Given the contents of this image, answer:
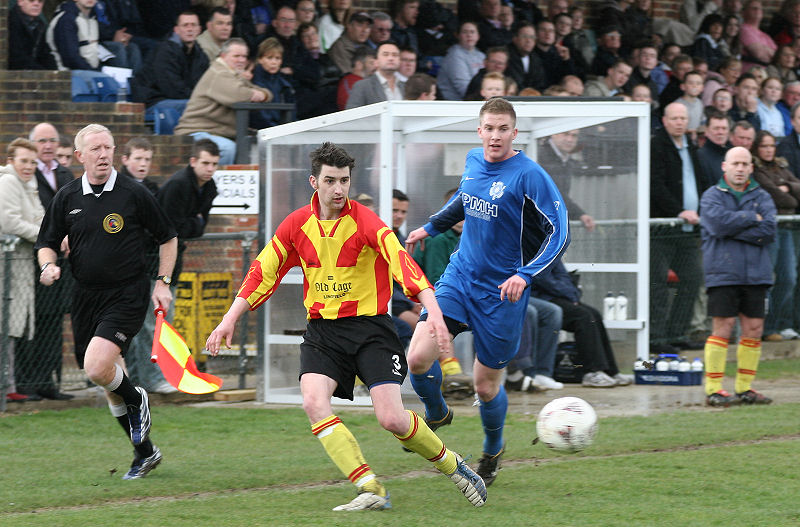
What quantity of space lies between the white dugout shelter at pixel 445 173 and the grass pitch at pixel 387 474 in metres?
1.19

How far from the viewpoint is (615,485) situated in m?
7.30

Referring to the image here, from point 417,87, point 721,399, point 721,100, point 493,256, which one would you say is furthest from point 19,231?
point 721,100

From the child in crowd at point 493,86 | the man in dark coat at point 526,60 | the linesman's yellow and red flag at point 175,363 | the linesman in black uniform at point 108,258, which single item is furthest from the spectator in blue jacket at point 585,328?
the linesman in black uniform at point 108,258

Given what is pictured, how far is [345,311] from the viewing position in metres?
6.71

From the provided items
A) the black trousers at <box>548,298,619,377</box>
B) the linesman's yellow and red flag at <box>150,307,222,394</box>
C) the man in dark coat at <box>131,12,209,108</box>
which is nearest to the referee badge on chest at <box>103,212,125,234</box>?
the linesman's yellow and red flag at <box>150,307,222,394</box>

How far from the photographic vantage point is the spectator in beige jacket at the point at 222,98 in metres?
12.6

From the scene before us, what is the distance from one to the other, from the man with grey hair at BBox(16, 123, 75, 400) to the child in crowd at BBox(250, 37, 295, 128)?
2929 mm

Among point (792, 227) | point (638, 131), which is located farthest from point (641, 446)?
point (792, 227)

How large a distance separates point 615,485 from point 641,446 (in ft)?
4.81

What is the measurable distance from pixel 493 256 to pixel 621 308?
16.9ft

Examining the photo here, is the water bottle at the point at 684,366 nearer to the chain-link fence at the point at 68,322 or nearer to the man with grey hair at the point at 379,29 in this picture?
the chain-link fence at the point at 68,322

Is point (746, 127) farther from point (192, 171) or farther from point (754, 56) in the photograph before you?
point (192, 171)

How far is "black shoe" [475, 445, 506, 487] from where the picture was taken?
24.5ft

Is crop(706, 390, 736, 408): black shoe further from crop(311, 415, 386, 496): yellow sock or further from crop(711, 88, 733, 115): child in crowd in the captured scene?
crop(711, 88, 733, 115): child in crowd
